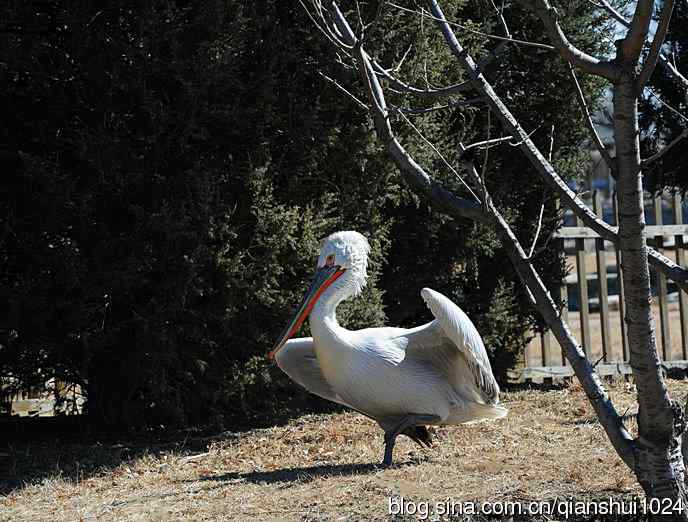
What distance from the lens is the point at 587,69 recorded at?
429cm

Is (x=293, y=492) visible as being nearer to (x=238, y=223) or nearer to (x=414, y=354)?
(x=414, y=354)

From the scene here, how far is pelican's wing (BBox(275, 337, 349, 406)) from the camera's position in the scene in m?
6.89

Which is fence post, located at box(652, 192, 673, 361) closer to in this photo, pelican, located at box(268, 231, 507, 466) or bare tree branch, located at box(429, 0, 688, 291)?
pelican, located at box(268, 231, 507, 466)

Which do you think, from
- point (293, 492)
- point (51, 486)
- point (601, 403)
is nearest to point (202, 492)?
point (293, 492)

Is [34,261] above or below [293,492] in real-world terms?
above

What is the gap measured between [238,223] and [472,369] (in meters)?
2.52

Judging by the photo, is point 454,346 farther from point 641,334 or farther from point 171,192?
point 171,192

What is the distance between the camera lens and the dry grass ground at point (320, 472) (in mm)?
5297

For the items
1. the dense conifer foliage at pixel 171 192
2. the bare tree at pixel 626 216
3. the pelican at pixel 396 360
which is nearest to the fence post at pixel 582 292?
the dense conifer foliage at pixel 171 192

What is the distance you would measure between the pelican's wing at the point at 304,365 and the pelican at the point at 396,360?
0.63 feet

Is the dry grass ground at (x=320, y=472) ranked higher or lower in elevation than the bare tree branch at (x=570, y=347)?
lower

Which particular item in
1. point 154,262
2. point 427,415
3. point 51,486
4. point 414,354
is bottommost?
point 51,486

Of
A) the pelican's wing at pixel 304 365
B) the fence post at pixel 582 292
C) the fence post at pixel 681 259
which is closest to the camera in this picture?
the pelican's wing at pixel 304 365

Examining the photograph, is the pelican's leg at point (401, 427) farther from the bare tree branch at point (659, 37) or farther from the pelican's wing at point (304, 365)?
the bare tree branch at point (659, 37)
